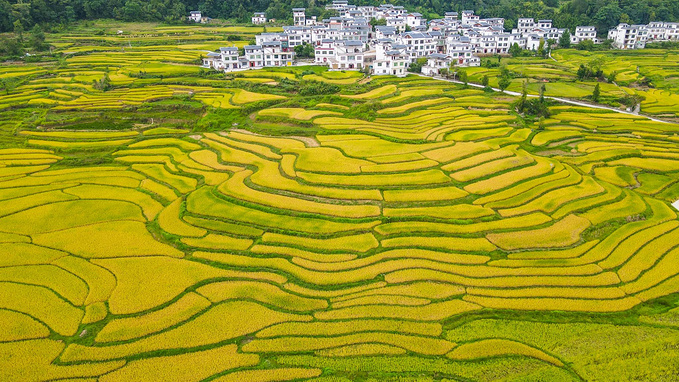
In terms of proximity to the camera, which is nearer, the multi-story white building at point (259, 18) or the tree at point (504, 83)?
the tree at point (504, 83)

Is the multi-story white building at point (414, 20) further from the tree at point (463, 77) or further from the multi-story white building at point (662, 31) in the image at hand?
the multi-story white building at point (662, 31)

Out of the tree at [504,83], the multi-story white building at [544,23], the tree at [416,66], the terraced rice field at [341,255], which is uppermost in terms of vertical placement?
the multi-story white building at [544,23]

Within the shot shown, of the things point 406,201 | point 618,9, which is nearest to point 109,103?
point 406,201

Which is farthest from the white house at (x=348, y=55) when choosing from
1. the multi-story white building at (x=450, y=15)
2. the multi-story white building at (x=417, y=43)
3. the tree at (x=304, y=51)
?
the multi-story white building at (x=450, y=15)

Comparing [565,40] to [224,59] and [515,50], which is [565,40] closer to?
[515,50]

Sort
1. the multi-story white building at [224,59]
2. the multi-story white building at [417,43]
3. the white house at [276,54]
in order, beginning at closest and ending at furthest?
the multi-story white building at [224,59]
the white house at [276,54]
the multi-story white building at [417,43]

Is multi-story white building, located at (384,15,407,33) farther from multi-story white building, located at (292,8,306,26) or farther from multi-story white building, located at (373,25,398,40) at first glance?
multi-story white building, located at (292,8,306,26)
